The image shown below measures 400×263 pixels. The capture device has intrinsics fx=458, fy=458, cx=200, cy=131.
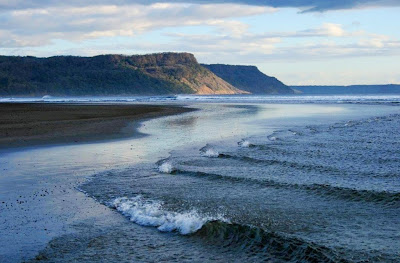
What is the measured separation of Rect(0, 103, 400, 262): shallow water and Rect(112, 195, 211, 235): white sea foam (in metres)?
0.02

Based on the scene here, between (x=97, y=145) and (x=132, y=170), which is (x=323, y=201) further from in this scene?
(x=97, y=145)

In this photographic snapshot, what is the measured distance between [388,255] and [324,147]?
41.0 ft

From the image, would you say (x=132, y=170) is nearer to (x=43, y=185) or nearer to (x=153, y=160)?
(x=153, y=160)

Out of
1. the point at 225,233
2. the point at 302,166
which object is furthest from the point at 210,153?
the point at 225,233

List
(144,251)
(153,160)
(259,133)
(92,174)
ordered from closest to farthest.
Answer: (144,251)
(92,174)
(153,160)
(259,133)

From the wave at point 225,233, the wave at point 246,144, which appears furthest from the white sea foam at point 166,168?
the wave at point 246,144

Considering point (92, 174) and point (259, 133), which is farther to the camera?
point (259, 133)

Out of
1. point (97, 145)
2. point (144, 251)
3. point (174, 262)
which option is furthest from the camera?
point (97, 145)

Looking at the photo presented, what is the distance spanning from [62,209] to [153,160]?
688cm

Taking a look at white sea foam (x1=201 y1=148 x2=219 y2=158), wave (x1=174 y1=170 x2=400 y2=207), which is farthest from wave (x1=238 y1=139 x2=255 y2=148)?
wave (x1=174 y1=170 x2=400 y2=207)

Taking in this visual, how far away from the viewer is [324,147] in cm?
1934

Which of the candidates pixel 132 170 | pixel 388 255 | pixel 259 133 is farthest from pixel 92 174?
pixel 259 133

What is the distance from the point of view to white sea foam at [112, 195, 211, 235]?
28.7 feet

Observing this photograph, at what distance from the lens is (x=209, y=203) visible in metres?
10.6
